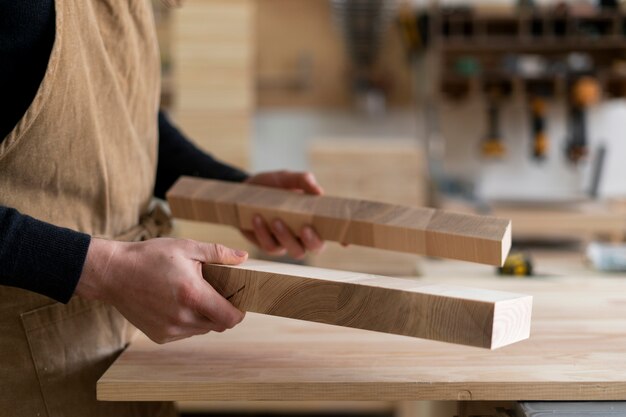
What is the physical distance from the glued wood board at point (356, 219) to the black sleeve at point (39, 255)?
0.36 metres

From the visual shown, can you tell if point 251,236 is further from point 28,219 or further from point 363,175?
point 363,175

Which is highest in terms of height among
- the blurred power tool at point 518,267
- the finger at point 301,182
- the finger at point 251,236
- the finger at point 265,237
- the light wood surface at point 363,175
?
the finger at point 301,182

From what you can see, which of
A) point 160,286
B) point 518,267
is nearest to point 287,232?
point 160,286

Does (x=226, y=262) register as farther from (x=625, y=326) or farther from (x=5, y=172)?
(x=625, y=326)

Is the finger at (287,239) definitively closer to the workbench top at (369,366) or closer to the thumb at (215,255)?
the workbench top at (369,366)

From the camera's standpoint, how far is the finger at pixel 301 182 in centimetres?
122

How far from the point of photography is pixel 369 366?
0.92m

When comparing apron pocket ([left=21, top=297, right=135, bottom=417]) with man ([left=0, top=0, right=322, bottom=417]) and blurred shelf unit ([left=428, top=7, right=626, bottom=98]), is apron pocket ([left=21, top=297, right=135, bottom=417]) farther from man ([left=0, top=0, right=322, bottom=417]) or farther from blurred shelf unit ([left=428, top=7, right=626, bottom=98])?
blurred shelf unit ([left=428, top=7, right=626, bottom=98])

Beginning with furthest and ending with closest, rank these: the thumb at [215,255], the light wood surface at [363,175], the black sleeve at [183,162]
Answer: the light wood surface at [363,175] → the black sleeve at [183,162] → the thumb at [215,255]

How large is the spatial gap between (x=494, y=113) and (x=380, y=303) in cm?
342

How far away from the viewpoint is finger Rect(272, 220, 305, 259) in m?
1.17

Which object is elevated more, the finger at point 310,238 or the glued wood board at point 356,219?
the glued wood board at point 356,219

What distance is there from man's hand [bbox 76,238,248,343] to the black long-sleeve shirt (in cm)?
2

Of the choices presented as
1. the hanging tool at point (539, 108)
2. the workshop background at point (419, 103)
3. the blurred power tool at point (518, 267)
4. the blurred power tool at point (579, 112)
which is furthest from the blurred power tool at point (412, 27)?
the blurred power tool at point (518, 267)
